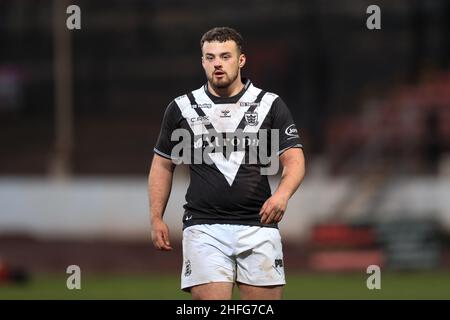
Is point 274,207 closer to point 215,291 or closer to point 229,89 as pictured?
point 215,291

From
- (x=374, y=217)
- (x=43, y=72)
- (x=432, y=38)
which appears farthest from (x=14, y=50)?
(x=374, y=217)

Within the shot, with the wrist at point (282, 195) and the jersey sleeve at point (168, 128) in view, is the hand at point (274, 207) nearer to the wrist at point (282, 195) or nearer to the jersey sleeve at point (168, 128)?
the wrist at point (282, 195)

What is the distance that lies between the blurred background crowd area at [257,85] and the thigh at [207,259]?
554 inches

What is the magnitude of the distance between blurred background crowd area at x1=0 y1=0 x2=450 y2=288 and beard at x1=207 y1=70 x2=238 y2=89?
14.2 meters

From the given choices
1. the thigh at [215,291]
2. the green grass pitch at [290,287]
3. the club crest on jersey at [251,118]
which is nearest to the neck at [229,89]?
the club crest on jersey at [251,118]

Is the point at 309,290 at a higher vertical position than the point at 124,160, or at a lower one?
lower

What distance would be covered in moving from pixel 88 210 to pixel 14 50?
1018 centimetres

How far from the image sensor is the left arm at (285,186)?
8.67 meters

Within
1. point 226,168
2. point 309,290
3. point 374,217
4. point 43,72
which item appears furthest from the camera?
point 43,72

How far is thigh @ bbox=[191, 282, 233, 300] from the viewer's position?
8.78 m

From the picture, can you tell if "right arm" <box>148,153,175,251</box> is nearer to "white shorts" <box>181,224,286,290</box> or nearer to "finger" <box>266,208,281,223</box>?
"white shorts" <box>181,224,286,290</box>

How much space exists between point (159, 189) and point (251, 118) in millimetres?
806
